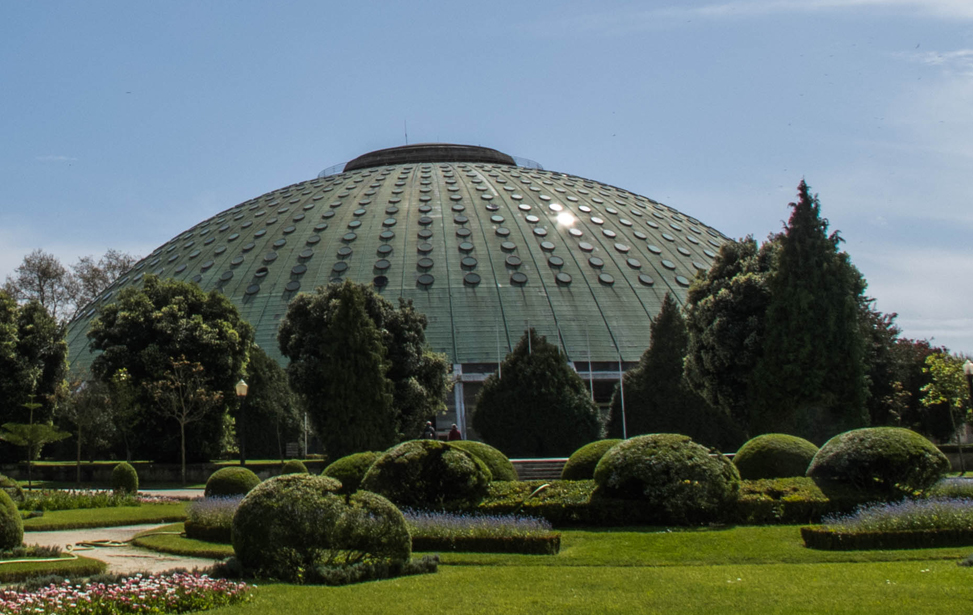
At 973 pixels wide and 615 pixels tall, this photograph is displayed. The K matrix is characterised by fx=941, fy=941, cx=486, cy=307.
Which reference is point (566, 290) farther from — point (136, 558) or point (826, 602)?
point (826, 602)

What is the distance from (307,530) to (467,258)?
53.0 m

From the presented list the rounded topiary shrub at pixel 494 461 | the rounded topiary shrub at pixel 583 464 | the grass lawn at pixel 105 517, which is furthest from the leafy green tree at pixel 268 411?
the rounded topiary shrub at pixel 583 464

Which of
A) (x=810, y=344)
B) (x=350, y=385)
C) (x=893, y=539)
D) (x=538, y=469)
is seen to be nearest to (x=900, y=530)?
(x=893, y=539)

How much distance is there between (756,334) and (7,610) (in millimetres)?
32734

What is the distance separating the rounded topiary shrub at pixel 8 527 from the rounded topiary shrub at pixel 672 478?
10969 millimetres

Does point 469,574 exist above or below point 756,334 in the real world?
below

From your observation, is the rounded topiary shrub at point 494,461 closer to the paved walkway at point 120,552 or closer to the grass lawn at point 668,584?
the grass lawn at point 668,584

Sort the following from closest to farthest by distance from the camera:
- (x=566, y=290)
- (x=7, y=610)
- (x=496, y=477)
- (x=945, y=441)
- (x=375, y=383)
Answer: (x=7, y=610) < (x=496, y=477) < (x=375, y=383) < (x=945, y=441) < (x=566, y=290)

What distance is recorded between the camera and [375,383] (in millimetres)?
39500

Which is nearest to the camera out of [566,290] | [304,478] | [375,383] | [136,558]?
[304,478]

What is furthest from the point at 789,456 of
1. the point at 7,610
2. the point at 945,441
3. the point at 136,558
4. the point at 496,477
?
the point at 945,441

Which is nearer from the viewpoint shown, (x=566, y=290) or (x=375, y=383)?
(x=375, y=383)

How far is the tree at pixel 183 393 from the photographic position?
135 ft

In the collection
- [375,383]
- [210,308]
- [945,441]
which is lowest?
[945,441]
